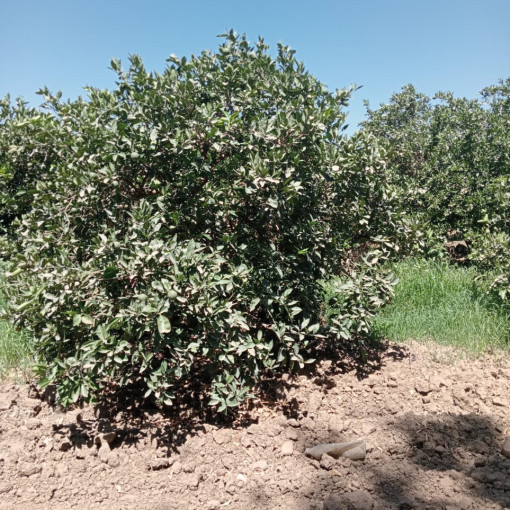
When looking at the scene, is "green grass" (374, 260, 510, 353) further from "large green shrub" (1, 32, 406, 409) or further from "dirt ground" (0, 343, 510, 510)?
"large green shrub" (1, 32, 406, 409)

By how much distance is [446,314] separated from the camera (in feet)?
15.3

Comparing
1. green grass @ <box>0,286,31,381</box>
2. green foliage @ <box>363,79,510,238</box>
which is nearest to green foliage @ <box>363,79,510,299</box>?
green foliage @ <box>363,79,510,238</box>

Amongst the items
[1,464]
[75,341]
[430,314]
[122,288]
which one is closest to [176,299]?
[122,288]

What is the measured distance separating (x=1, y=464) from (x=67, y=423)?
444 millimetres

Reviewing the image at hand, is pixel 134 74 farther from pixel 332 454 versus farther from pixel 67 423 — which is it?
pixel 332 454

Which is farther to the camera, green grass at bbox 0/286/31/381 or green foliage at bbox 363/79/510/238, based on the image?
green foliage at bbox 363/79/510/238

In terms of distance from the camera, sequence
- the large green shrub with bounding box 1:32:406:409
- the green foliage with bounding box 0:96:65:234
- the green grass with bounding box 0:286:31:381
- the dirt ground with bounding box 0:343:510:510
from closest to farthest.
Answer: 1. the dirt ground with bounding box 0:343:510:510
2. the large green shrub with bounding box 1:32:406:409
3. the green foliage with bounding box 0:96:65:234
4. the green grass with bounding box 0:286:31:381

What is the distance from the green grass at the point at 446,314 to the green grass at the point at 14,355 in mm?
2966

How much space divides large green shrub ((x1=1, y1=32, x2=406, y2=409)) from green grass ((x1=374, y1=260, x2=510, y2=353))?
0.99m

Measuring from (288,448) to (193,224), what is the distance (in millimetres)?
1557

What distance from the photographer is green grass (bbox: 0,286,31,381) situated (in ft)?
12.7

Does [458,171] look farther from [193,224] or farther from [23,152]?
[23,152]

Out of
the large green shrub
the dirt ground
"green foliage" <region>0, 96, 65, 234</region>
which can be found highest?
"green foliage" <region>0, 96, 65, 234</region>

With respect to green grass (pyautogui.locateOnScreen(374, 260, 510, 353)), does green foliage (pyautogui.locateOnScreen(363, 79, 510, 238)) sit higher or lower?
higher
